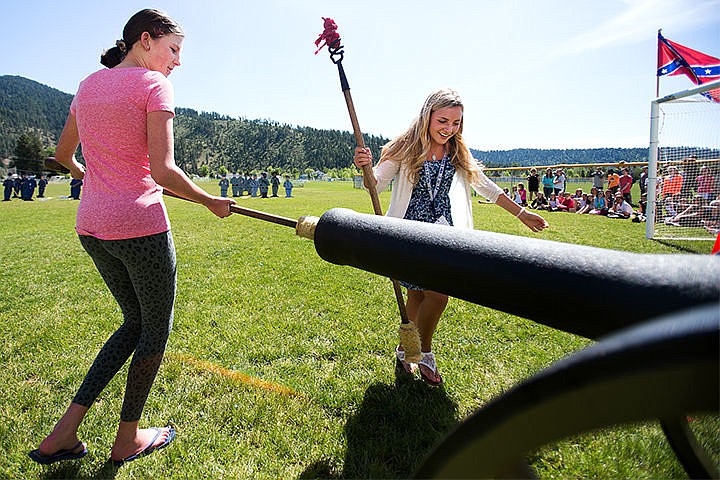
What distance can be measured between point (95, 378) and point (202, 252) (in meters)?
6.33

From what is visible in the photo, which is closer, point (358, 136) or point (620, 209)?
point (358, 136)

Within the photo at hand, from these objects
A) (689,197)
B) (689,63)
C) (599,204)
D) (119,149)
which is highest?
(689,63)

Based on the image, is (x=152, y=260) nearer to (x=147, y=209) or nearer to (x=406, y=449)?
(x=147, y=209)

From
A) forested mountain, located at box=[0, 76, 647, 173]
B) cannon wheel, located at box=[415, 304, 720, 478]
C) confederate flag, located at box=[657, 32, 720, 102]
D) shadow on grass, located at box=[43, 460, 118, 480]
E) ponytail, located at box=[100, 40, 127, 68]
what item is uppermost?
forested mountain, located at box=[0, 76, 647, 173]

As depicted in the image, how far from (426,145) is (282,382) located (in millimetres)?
2107

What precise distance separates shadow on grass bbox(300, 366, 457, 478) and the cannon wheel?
176 cm

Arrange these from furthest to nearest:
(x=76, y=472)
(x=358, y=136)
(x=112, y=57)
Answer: (x=358, y=136), (x=76, y=472), (x=112, y=57)

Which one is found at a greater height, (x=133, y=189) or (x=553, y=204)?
(x=133, y=189)

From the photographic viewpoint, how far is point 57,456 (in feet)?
7.70

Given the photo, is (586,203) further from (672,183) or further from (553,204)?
(672,183)

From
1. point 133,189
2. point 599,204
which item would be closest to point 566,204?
point 599,204

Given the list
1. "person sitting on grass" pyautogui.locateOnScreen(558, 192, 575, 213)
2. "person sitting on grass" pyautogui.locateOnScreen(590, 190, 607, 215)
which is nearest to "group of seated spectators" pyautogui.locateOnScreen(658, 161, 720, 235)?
"person sitting on grass" pyautogui.locateOnScreen(590, 190, 607, 215)

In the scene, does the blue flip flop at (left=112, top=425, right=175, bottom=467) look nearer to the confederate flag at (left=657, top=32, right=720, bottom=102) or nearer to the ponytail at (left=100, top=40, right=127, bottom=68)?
the ponytail at (left=100, top=40, right=127, bottom=68)

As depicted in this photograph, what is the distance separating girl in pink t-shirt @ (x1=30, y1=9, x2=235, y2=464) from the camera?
76.3 inches
